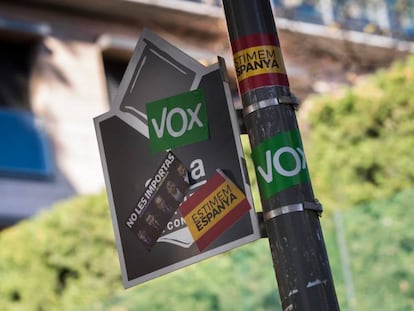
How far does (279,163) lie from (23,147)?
42.3 feet

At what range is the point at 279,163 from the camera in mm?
4613

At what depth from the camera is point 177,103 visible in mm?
4988

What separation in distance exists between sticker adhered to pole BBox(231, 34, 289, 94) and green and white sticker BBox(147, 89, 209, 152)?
23 cm

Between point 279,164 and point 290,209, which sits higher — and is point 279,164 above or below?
above

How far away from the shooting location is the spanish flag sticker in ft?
15.3

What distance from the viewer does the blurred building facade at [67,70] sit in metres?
17.2

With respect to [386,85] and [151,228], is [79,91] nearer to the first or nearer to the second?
[386,85]

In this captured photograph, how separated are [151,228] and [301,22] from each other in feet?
56.1

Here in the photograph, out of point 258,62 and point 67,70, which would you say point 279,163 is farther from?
point 67,70

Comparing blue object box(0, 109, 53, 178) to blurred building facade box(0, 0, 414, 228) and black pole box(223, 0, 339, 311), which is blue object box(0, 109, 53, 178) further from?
black pole box(223, 0, 339, 311)

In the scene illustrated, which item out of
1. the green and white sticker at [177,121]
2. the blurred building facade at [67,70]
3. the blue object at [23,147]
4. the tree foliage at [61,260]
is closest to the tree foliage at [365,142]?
the tree foliage at [61,260]

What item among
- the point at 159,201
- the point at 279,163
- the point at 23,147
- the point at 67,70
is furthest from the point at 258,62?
the point at 67,70

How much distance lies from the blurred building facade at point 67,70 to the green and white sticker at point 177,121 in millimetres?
11930

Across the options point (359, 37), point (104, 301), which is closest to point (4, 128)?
point (104, 301)
